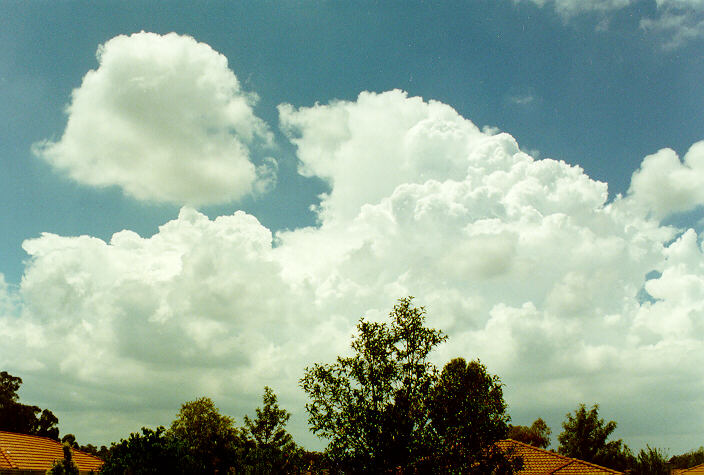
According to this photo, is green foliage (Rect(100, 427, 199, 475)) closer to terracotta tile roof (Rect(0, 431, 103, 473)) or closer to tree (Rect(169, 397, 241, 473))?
terracotta tile roof (Rect(0, 431, 103, 473))

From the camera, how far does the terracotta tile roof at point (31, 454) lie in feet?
141

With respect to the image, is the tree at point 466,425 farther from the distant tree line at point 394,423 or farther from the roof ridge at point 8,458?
the roof ridge at point 8,458

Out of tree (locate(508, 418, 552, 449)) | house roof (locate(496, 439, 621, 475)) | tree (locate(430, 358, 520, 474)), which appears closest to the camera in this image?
tree (locate(430, 358, 520, 474))

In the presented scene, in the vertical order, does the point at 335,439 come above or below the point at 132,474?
above

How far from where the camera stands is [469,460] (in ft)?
97.0

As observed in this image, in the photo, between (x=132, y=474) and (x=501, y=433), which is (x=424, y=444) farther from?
(x=132, y=474)

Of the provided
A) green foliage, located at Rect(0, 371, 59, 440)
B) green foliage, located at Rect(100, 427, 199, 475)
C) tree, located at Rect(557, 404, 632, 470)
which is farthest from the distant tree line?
green foliage, located at Rect(0, 371, 59, 440)

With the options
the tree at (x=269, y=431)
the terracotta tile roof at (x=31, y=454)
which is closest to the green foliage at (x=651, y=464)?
the tree at (x=269, y=431)

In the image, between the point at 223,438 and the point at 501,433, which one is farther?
the point at 223,438

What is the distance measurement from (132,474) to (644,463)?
54.5 metres

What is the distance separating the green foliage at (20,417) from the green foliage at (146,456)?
6802cm

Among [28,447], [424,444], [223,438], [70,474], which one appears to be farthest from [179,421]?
[424,444]

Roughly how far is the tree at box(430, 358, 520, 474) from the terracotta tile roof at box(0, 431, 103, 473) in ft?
121

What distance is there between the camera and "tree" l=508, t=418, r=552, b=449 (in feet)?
291
